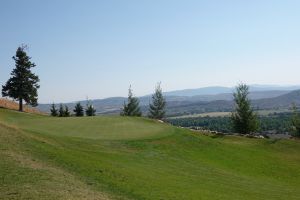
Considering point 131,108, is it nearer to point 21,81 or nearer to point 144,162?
point 21,81

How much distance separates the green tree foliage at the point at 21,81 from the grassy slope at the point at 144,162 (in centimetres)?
2499

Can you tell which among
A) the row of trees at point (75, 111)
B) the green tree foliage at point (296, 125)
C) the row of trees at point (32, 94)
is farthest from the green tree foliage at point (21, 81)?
the green tree foliage at point (296, 125)

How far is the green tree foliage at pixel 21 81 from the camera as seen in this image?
6931 cm

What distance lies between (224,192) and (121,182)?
629 centimetres

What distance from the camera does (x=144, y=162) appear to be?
30.5m

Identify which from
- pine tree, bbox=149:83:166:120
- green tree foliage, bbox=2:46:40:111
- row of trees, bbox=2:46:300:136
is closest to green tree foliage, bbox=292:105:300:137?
row of trees, bbox=2:46:300:136

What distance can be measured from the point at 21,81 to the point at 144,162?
4483 cm

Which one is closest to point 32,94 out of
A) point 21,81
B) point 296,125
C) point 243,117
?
point 21,81

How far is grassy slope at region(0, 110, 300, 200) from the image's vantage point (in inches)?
824

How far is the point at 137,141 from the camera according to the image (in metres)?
36.8

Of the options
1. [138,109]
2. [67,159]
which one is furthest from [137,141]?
[138,109]

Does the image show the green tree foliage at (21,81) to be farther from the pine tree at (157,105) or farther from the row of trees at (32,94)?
the pine tree at (157,105)

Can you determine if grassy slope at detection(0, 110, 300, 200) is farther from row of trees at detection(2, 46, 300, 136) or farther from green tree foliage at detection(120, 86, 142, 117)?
green tree foliage at detection(120, 86, 142, 117)

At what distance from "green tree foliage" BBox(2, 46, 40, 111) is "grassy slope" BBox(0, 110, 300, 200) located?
2499 cm
